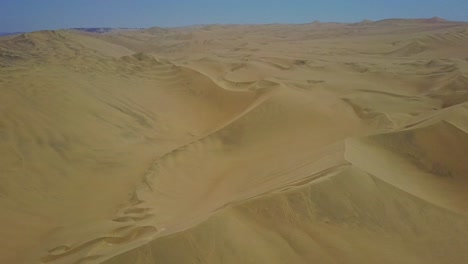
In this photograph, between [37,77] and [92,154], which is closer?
[92,154]

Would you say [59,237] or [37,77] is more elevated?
[37,77]

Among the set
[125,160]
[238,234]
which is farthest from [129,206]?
[238,234]

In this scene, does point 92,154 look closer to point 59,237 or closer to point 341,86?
point 59,237

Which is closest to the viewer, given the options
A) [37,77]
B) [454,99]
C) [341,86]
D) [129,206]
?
[129,206]

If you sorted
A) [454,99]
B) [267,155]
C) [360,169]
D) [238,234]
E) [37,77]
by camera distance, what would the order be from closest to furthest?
[238,234] < [360,169] < [267,155] < [454,99] < [37,77]

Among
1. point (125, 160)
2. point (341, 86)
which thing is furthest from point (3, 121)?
point (341, 86)

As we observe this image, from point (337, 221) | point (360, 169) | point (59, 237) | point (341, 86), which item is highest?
point (341, 86)
